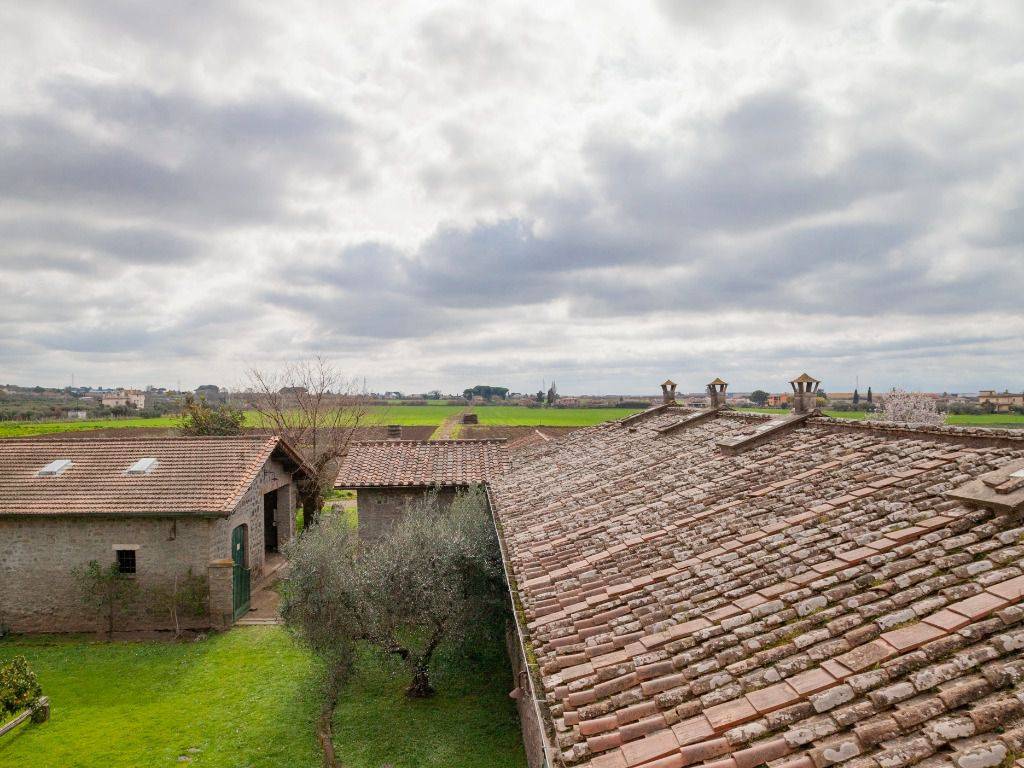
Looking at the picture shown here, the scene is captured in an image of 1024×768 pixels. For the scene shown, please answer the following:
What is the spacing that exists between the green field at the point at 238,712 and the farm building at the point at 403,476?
14.1 ft

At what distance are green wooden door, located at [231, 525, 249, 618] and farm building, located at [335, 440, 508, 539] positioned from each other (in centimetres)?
335

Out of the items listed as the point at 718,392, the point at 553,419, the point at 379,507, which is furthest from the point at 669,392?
the point at 553,419

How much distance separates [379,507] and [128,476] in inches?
284

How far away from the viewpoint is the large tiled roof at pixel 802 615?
11.3 feet

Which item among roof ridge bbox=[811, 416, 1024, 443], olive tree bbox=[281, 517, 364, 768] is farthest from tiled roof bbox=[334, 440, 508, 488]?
roof ridge bbox=[811, 416, 1024, 443]

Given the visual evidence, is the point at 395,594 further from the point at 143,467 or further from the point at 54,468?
the point at 54,468

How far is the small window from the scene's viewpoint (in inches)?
632

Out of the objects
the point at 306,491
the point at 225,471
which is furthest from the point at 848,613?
the point at 306,491

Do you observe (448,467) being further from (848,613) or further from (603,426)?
(848,613)

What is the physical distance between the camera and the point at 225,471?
682 inches

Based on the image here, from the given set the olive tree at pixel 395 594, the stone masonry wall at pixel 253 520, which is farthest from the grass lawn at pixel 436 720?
the stone masonry wall at pixel 253 520

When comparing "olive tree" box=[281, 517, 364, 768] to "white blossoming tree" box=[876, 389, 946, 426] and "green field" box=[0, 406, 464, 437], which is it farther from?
"white blossoming tree" box=[876, 389, 946, 426]

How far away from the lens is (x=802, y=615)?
470 centimetres

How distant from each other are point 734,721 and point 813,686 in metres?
0.56
